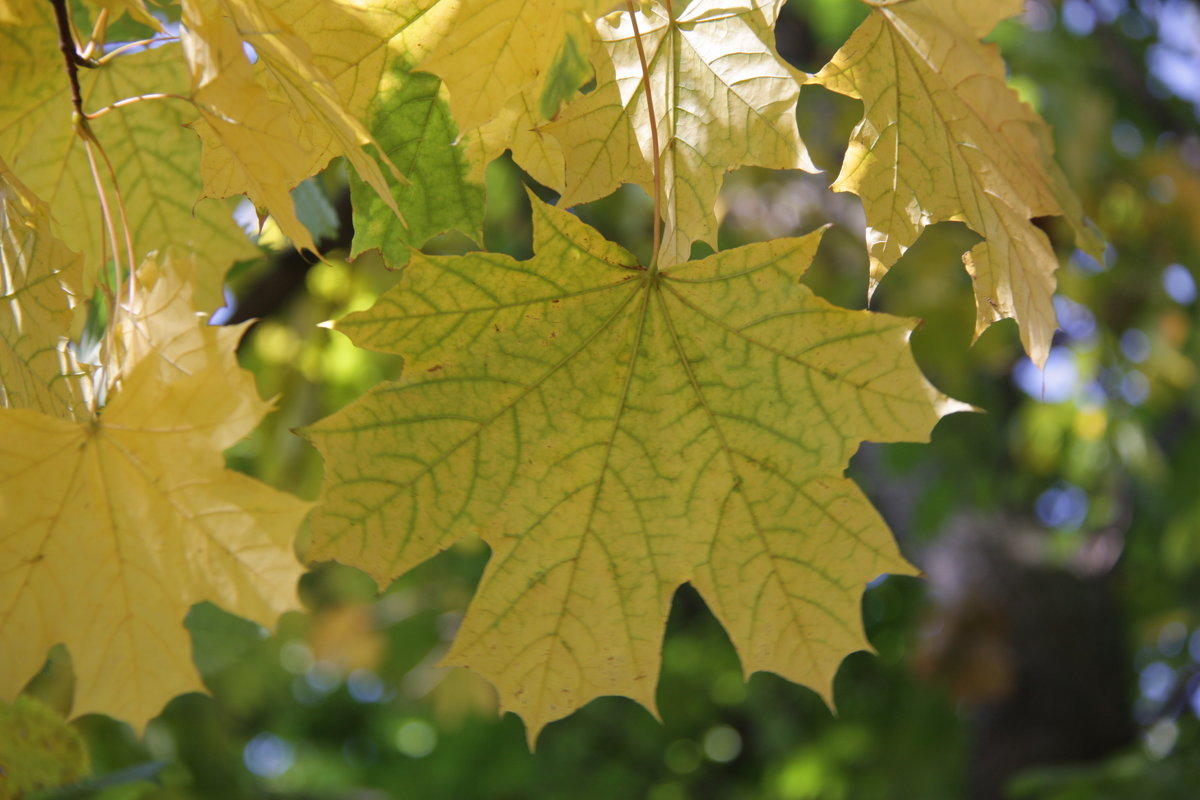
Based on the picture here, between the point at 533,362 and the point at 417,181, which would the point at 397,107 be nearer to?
the point at 417,181

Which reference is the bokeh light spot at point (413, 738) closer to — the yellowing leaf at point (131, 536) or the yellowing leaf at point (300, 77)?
the yellowing leaf at point (131, 536)

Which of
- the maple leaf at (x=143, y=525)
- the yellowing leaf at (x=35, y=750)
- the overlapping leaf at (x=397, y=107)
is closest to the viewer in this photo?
the maple leaf at (x=143, y=525)

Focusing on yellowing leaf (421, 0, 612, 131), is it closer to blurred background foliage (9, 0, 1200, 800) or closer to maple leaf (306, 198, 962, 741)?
maple leaf (306, 198, 962, 741)

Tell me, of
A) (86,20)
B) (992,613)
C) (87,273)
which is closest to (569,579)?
(87,273)

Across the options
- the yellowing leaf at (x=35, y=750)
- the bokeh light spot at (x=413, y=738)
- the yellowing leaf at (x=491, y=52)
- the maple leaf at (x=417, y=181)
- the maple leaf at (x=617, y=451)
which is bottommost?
the bokeh light spot at (x=413, y=738)

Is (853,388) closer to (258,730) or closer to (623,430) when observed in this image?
(623,430)

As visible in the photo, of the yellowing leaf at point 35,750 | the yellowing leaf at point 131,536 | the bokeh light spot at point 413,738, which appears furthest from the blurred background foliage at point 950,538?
the yellowing leaf at point 131,536
